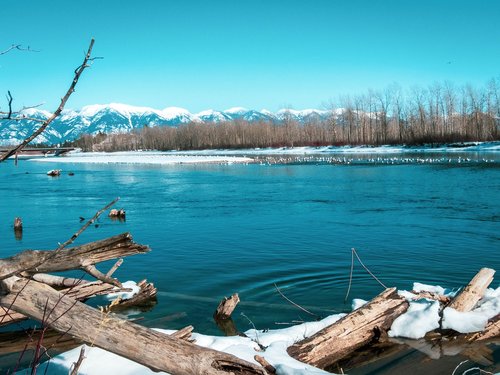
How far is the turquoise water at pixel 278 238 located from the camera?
883 cm

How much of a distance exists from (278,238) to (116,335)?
34.5 ft

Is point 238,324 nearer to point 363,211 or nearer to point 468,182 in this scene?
point 363,211

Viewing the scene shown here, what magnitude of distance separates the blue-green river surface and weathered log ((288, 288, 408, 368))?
5.17 ft

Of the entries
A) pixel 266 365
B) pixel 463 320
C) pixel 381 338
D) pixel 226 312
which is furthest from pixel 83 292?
pixel 463 320

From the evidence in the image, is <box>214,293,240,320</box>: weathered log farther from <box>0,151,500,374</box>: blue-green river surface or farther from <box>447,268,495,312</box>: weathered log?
<box>447,268,495,312</box>: weathered log

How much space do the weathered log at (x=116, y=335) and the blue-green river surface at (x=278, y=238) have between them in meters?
3.42

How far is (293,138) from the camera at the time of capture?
122000 mm

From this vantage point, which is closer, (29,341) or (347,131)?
(29,341)

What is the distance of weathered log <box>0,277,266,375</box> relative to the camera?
3.66 m

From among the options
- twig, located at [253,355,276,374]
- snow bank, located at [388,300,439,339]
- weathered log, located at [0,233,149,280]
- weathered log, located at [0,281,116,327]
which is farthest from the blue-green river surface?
weathered log, located at [0,233,149,280]

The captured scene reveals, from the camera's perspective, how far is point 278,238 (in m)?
14.0

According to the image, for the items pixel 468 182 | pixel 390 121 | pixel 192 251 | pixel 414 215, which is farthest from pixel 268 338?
pixel 390 121

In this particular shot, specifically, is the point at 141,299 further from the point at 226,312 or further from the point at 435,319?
the point at 435,319

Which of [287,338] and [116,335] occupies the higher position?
[116,335]
